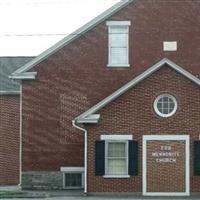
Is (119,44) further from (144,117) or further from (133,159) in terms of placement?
(133,159)

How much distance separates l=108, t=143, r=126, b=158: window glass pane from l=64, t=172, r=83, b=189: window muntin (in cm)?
Result: 369

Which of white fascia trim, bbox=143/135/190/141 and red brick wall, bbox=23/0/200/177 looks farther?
red brick wall, bbox=23/0/200/177

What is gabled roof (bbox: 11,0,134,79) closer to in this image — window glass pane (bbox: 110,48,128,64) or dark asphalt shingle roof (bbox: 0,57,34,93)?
window glass pane (bbox: 110,48,128,64)

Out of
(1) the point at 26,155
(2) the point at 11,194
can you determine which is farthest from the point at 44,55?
(2) the point at 11,194

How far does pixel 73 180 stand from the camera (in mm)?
32000

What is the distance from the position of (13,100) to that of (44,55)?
6.00m

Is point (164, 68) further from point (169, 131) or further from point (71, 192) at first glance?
point (71, 192)

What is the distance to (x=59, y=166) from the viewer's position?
104 feet

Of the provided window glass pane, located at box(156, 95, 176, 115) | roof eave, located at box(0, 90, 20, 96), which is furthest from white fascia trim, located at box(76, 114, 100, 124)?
roof eave, located at box(0, 90, 20, 96)

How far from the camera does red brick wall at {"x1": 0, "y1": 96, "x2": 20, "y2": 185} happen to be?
3662 cm

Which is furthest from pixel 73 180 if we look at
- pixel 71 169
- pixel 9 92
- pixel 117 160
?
pixel 9 92

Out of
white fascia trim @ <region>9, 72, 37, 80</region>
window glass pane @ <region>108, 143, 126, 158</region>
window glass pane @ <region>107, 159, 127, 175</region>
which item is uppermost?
white fascia trim @ <region>9, 72, 37, 80</region>

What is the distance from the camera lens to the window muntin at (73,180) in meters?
31.9

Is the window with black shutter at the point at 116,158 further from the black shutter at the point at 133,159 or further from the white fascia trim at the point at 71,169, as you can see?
the white fascia trim at the point at 71,169
